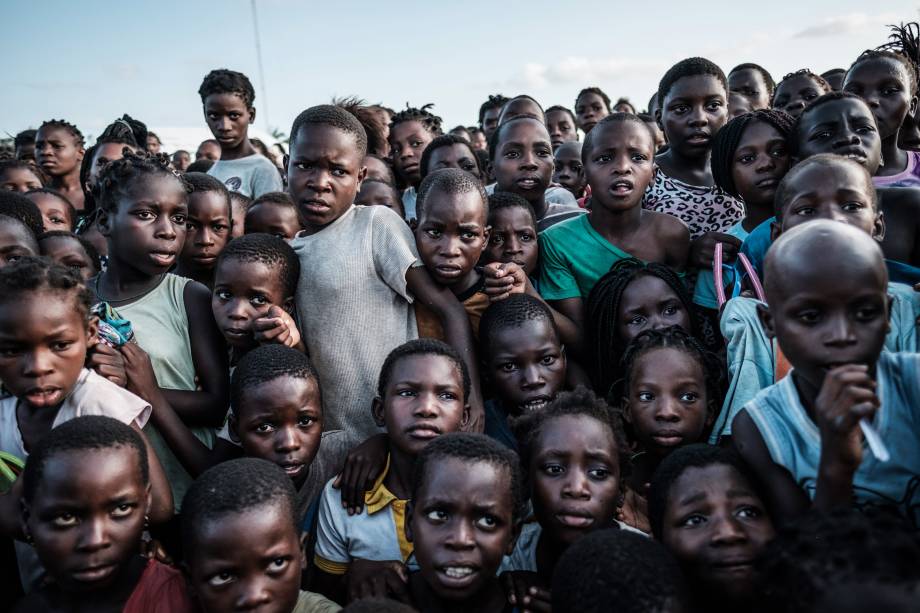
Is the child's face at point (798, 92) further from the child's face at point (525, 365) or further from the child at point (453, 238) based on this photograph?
the child's face at point (525, 365)

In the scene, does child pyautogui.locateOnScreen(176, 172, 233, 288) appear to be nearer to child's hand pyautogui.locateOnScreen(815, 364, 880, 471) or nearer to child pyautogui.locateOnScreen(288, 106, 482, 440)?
child pyautogui.locateOnScreen(288, 106, 482, 440)

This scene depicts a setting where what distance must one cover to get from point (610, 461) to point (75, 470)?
5.40 ft

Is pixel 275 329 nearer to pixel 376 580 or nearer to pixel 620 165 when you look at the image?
pixel 376 580

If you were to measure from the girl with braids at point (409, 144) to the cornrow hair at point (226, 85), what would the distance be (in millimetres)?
1285

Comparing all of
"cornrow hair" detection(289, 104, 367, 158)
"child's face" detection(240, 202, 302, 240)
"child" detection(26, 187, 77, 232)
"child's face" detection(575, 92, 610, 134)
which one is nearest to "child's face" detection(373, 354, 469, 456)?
"cornrow hair" detection(289, 104, 367, 158)

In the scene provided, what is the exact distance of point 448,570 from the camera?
85.8 inches

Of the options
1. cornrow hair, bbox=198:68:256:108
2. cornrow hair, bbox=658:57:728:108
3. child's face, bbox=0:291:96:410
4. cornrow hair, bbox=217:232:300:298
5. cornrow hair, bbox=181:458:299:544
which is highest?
cornrow hair, bbox=198:68:256:108

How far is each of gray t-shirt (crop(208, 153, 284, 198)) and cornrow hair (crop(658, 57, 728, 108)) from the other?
2.77 m

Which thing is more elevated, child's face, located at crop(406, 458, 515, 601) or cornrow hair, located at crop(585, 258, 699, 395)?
cornrow hair, located at crop(585, 258, 699, 395)

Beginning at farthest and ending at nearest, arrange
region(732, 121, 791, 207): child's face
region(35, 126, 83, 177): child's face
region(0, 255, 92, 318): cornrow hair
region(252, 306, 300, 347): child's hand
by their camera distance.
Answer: region(35, 126, 83, 177): child's face
region(732, 121, 791, 207): child's face
region(252, 306, 300, 347): child's hand
region(0, 255, 92, 318): cornrow hair

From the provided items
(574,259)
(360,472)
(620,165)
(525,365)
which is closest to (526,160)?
(620,165)

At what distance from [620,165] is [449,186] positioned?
94 cm

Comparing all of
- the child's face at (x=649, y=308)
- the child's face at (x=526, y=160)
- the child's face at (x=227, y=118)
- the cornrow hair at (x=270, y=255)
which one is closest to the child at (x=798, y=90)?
the child's face at (x=526, y=160)

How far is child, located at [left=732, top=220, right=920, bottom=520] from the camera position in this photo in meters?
1.76
